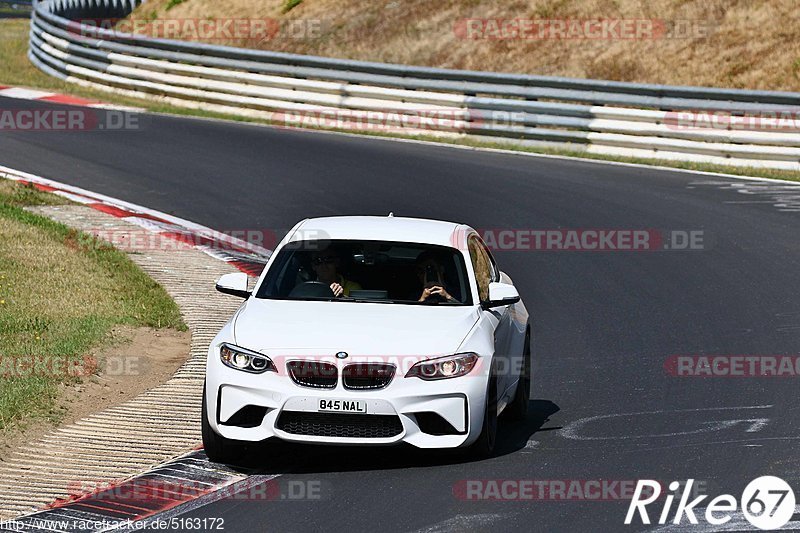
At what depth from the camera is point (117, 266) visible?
1454 cm

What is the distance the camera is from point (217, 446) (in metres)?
8.48

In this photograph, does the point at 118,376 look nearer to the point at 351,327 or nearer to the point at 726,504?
A: the point at 351,327

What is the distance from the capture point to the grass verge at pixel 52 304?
33.2ft

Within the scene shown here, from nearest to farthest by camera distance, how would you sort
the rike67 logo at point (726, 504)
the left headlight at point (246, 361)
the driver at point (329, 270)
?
1. the rike67 logo at point (726, 504)
2. the left headlight at point (246, 361)
3. the driver at point (329, 270)

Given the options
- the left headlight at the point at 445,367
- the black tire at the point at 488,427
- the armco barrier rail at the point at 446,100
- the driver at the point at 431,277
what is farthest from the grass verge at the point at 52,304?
the armco barrier rail at the point at 446,100

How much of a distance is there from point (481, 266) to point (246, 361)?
7.73 ft

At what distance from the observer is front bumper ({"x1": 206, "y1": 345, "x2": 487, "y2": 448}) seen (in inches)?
323

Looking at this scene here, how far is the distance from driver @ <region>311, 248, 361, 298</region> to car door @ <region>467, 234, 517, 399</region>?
865mm

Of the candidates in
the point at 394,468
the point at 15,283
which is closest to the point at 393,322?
the point at 394,468

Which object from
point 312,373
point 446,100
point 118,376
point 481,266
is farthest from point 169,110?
point 312,373

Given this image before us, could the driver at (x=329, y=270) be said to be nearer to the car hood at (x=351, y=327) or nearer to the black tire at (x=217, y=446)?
the car hood at (x=351, y=327)

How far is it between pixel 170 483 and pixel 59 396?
214 centimetres

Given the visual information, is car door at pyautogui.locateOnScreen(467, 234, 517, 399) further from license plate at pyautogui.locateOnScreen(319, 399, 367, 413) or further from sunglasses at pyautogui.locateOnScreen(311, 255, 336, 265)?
license plate at pyautogui.locateOnScreen(319, 399, 367, 413)

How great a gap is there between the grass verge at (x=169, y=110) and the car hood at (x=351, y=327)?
13320 mm
